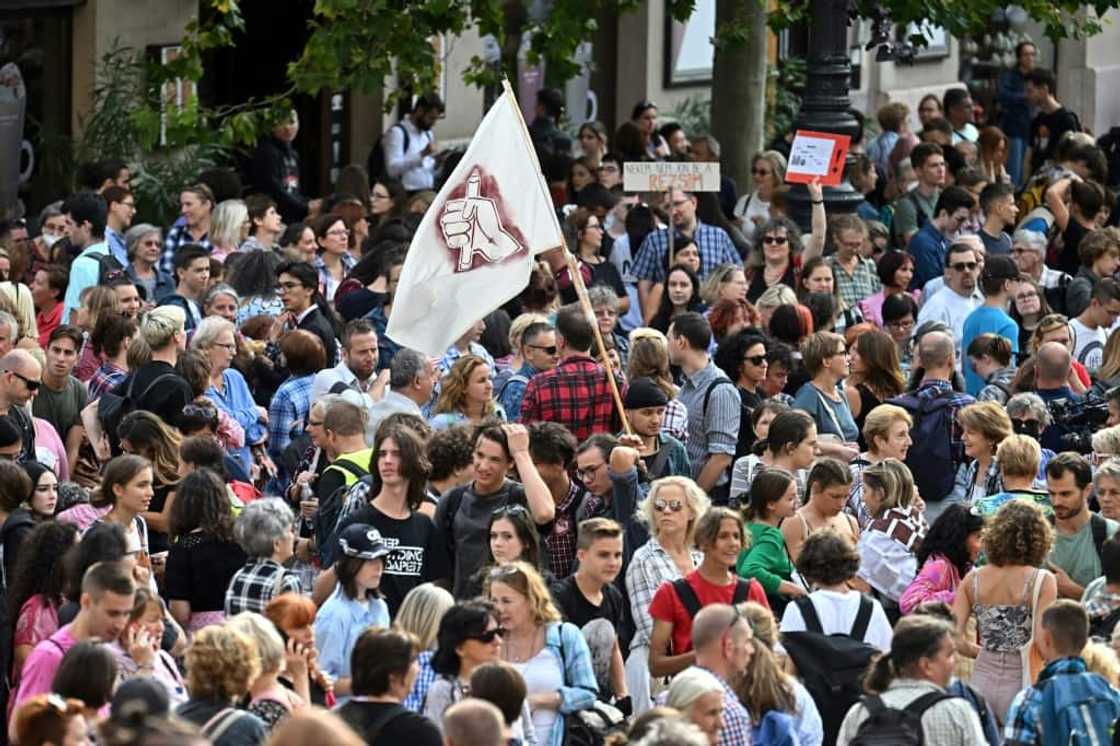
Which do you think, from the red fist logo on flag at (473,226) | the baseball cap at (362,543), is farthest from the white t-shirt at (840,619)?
the red fist logo on flag at (473,226)

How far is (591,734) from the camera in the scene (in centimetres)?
893

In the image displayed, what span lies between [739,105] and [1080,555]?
10818 mm

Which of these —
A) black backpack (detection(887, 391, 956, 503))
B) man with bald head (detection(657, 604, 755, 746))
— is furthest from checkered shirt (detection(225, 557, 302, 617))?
black backpack (detection(887, 391, 956, 503))

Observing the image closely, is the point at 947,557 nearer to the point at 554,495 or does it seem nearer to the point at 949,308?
the point at 554,495

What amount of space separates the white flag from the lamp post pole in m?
6.79

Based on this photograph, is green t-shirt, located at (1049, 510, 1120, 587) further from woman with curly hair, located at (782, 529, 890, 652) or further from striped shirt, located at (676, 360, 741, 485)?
striped shirt, located at (676, 360, 741, 485)

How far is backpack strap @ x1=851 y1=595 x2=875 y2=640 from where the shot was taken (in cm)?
952

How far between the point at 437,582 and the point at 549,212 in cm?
244

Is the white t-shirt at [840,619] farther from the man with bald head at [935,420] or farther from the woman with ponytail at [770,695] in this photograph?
the man with bald head at [935,420]

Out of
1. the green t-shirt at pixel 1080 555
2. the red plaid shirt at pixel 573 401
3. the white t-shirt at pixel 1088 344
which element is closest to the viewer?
the green t-shirt at pixel 1080 555

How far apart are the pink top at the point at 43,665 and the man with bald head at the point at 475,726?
1.79 metres

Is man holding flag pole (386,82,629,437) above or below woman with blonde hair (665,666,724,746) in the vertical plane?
above

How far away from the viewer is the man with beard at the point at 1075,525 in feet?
34.9

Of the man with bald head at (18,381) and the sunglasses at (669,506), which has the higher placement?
the man with bald head at (18,381)
